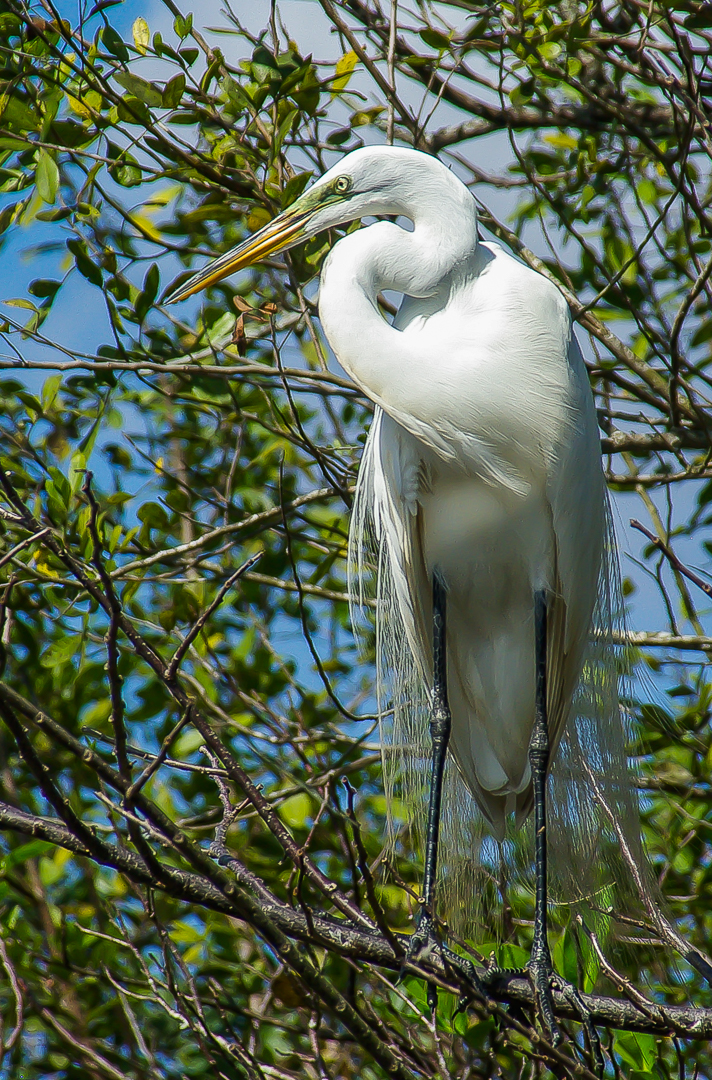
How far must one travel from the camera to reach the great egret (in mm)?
1871

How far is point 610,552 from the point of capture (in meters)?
2.35

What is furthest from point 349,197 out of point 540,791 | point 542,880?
point 542,880

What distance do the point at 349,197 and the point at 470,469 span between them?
1.77ft

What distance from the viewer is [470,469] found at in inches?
78.8

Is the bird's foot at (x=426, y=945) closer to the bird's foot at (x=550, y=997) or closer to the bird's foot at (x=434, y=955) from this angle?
the bird's foot at (x=434, y=955)

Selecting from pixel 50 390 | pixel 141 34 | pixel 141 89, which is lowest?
pixel 50 390

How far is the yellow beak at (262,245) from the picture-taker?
6.55 ft

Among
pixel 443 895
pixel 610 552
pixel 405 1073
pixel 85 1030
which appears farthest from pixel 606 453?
pixel 85 1030

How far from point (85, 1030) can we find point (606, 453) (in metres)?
1.83

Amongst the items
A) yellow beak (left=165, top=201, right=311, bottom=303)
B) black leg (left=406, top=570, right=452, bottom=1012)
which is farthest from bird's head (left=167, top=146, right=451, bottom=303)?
A: black leg (left=406, top=570, right=452, bottom=1012)

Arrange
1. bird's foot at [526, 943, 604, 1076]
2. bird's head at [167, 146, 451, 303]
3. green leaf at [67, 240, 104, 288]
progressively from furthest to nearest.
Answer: green leaf at [67, 240, 104, 288]
bird's head at [167, 146, 451, 303]
bird's foot at [526, 943, 604, 1076]

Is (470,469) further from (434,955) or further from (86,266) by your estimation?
(86,266)

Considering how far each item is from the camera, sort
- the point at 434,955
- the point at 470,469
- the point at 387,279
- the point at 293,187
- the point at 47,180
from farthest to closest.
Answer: the point at 293,187 → the point at 47,180 → the point at 470,469 → the point at 387,279 → the point at 434,955

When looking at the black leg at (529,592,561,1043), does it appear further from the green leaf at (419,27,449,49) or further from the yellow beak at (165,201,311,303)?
the green leaf at (419,27,449,49)
